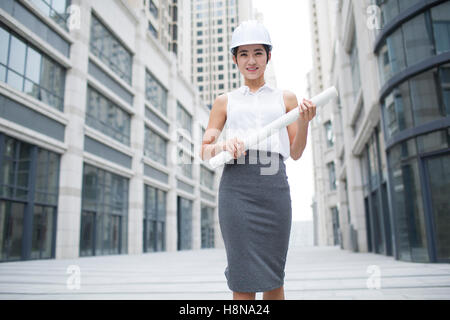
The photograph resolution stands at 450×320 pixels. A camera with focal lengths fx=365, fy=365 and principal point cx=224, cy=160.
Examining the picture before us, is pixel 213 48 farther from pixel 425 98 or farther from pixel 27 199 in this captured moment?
pixel 425 98

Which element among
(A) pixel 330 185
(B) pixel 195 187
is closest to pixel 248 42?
(B) pixel 195 187

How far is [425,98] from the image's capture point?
29.8ft

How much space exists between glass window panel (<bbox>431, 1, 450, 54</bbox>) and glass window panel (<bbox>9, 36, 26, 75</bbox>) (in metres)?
13.4

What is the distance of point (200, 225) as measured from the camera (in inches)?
1410

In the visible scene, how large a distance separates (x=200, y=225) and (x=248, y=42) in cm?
3469

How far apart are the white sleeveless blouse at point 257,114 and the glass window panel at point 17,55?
13.6 meters

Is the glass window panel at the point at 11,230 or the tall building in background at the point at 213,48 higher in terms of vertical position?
the tall building in background at the point at 213,48

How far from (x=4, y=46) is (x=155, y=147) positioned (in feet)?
47.6

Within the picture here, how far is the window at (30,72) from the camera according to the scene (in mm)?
12860

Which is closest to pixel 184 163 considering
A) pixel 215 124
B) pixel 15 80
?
pixel 15 80

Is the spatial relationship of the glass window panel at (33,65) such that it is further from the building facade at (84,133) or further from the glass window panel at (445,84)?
the glass window panel at (445,84)

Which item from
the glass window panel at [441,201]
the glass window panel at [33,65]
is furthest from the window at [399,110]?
the glass window panel at [33,65]

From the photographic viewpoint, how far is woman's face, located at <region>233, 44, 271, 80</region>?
2006 mm
